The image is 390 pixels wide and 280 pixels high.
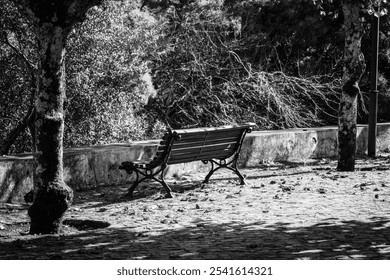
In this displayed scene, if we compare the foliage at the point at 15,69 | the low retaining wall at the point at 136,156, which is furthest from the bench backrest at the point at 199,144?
the foliage at the point at 15,69

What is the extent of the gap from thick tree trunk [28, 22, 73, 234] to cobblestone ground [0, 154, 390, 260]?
241 millimetres

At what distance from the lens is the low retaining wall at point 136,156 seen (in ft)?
29.8

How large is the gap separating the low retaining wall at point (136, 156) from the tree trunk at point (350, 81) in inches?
57.0

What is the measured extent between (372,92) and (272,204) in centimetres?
657

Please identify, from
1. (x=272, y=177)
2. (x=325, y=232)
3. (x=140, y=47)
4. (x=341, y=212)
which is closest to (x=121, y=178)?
(x=272, y=177)

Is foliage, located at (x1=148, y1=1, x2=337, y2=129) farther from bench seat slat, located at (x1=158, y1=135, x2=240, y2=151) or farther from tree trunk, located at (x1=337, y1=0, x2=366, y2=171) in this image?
bench seat slat, located at (x1=158, y1=135, x2=240, y2=151)

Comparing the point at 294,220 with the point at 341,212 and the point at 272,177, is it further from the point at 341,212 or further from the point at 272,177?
the point at 272,177

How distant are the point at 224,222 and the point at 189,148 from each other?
2564mm

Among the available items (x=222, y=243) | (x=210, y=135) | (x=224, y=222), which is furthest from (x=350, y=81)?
(x=222, y=243)

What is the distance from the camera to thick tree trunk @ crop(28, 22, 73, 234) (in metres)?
7.15

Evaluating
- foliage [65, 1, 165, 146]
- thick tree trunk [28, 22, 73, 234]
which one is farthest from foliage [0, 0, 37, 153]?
thick tree trunk [28, 22, 73, 234]

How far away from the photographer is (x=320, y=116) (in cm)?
2069

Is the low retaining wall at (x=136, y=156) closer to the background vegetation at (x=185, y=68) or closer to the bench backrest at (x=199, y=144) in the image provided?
the bench backrest at (x=199, y=144)

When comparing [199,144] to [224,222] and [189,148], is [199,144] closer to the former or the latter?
[189,148]
